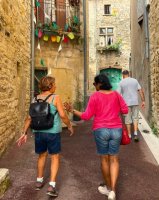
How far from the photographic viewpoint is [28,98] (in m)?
8.13

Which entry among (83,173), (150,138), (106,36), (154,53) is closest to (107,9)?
(106,36)

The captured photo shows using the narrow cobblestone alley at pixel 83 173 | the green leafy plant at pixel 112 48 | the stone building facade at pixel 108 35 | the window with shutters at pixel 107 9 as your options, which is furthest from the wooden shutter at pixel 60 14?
the window with shutters at pixel 107 9

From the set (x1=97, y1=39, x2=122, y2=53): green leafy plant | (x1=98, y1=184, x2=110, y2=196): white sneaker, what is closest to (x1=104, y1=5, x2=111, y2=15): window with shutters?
(x1=97, y1=39, x2=122, y2=53): green leafy plant

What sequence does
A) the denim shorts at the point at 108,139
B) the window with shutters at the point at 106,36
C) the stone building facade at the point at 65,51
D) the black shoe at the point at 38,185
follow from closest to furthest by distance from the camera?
the denim shorts at the point at 108,139 → the black shoe at the point at 38,185 → the stone building facade at the point at 65,51 → the window with shutters at the point at 106,36

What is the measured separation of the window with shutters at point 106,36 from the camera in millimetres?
24031

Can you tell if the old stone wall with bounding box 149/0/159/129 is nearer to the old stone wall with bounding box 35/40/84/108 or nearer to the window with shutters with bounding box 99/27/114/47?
the old stone wall with bounding box 35/40/84/108

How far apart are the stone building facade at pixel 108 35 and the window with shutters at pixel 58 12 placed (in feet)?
39.9

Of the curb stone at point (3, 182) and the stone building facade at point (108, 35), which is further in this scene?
the stone building facade at point (108, 35)

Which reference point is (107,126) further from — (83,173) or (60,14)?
(60,14)

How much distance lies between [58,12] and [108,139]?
26.7ft

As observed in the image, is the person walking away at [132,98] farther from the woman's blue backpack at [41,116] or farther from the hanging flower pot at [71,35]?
the hanging flower pot at [71,35]

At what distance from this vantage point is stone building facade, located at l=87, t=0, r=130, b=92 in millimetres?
23062

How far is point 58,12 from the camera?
10.5m

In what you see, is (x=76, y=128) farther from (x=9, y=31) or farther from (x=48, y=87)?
(x=48, y=87)
